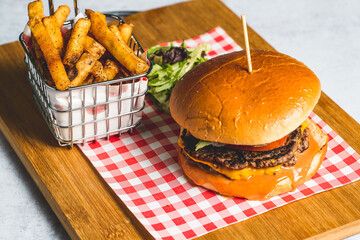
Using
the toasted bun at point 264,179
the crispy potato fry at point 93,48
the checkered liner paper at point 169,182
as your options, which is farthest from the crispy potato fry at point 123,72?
the toasted bun at point 264,179


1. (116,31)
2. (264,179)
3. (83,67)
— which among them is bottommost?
(264,179)

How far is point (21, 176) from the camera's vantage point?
12.5 feet

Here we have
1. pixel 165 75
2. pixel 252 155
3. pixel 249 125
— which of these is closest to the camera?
pixel 249 125

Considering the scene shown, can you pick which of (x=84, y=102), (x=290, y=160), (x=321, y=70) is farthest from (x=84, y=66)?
(x=321, y=70)

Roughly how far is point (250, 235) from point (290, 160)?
48 centimetres

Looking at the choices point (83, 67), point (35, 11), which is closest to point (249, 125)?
point (83, 67)

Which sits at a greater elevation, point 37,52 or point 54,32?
point 54,32

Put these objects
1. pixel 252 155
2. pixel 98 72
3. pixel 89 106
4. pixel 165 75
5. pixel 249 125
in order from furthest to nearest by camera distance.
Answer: pixel 165 75 < pixel 89 106 < pixel 98 72 < pixel 252 155 < pixel 249 125

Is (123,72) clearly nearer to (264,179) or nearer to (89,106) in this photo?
(89,106)

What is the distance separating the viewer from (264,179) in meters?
3.33

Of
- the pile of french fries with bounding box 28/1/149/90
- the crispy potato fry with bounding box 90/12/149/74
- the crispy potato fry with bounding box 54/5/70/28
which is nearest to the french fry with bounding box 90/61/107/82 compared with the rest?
the pile of french fries with bounding box 28/1/149/90

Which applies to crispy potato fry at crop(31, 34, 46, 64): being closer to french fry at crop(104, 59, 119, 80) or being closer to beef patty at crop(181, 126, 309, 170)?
french fry at crop(104, 59, 119, 80)

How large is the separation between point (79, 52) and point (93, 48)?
0.09 metres

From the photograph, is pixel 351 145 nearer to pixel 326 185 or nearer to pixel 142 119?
pixel 326 185
